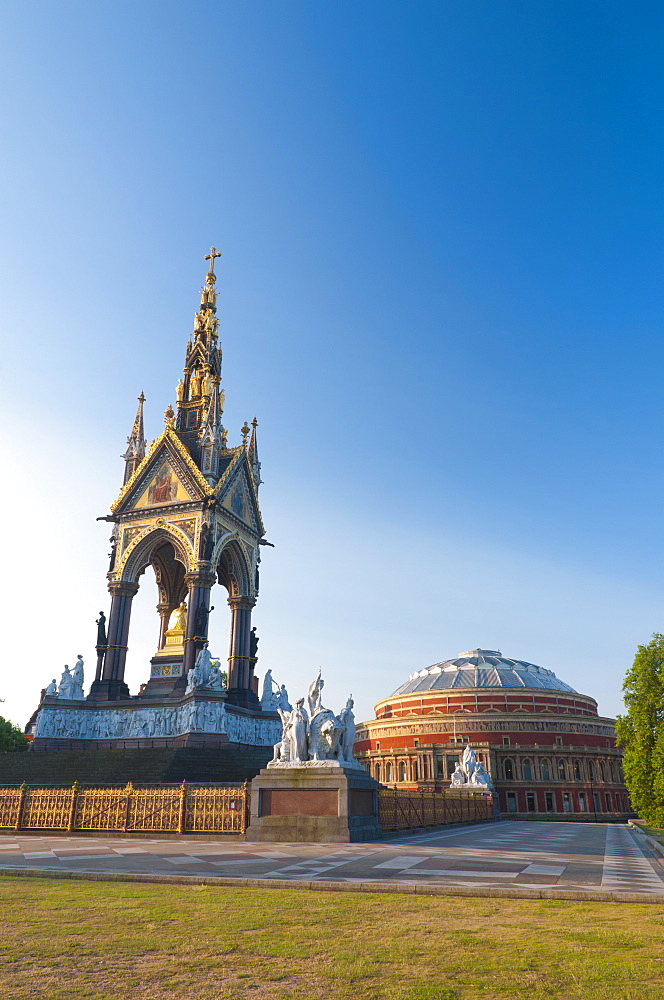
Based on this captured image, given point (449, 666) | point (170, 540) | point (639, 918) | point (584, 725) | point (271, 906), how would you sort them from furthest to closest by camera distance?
point (449, 666) < point (584, 725) < point (170, 540) < point (271, 906) < point (639, 918)

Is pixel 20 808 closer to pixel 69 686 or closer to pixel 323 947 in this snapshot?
pixel 69 686

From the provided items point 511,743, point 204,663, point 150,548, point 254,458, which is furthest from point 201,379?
point 511,743

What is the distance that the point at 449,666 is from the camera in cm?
8156

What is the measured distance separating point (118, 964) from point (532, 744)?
68.9 meters

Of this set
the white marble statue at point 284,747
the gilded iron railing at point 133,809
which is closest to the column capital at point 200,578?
the gilded iron railing at point 133,809

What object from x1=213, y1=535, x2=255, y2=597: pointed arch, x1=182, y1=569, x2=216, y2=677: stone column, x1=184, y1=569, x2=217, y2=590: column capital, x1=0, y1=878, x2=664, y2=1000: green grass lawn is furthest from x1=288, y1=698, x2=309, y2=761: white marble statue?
x1=213, y1=535, x2=255, y2=597: pointed arch

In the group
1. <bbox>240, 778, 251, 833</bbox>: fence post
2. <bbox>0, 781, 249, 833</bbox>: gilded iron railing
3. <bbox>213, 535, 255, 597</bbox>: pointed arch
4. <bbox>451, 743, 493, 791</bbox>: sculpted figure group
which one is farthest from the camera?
<bbox>451, 743, 493, 791</bbox>: sculpted figure group

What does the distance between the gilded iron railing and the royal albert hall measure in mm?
49867

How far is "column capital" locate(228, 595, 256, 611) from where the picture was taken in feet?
121

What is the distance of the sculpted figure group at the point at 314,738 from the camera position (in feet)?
51.6

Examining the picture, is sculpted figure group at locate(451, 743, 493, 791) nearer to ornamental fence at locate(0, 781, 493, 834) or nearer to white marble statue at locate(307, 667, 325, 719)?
ornamental fence at locate(0, 781, 493, 834)

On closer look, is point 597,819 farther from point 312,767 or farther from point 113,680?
point 312,767

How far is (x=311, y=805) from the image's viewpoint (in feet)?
48.7

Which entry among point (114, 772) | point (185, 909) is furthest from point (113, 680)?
point (185, 909)
